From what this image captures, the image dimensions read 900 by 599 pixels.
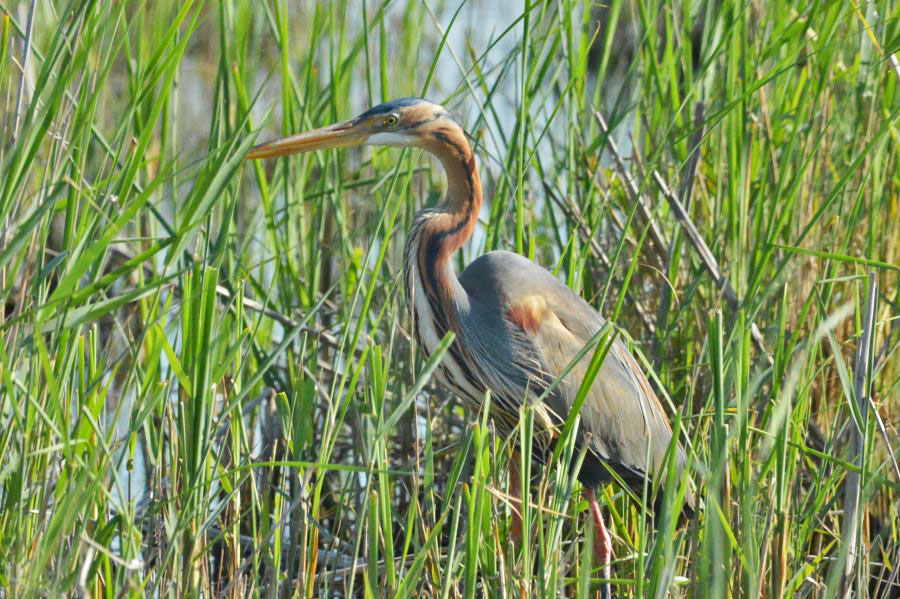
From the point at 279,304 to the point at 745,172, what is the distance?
1293 millimetres

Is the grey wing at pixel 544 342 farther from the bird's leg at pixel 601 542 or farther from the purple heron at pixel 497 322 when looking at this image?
the bird's leg at pixel 601 542

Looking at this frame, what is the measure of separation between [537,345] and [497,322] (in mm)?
104

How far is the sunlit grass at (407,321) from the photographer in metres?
1.66

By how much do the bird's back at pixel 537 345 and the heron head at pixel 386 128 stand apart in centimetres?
33

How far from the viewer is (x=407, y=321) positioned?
127 inches

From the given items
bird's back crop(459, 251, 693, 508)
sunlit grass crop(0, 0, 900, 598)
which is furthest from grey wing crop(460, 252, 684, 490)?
sunlit grass crop(0, 0, 900, 598)

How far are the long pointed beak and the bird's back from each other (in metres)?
0.42

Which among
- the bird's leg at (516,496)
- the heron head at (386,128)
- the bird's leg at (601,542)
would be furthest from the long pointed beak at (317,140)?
the bird's leg at (601,542)

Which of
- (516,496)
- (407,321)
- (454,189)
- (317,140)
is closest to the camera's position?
(317,140)

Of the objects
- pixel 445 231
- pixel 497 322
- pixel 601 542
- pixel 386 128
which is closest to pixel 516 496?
pixel 601 542

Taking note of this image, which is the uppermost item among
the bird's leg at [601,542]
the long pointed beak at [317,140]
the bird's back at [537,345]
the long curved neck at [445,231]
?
the long pointed beak at [317,140]

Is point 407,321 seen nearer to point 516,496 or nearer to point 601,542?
point 516,496

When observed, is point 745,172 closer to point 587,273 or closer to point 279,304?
point 587,273

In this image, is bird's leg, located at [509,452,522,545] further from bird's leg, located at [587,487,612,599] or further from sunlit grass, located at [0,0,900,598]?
bird's leg, located at [587,487,612,599]
